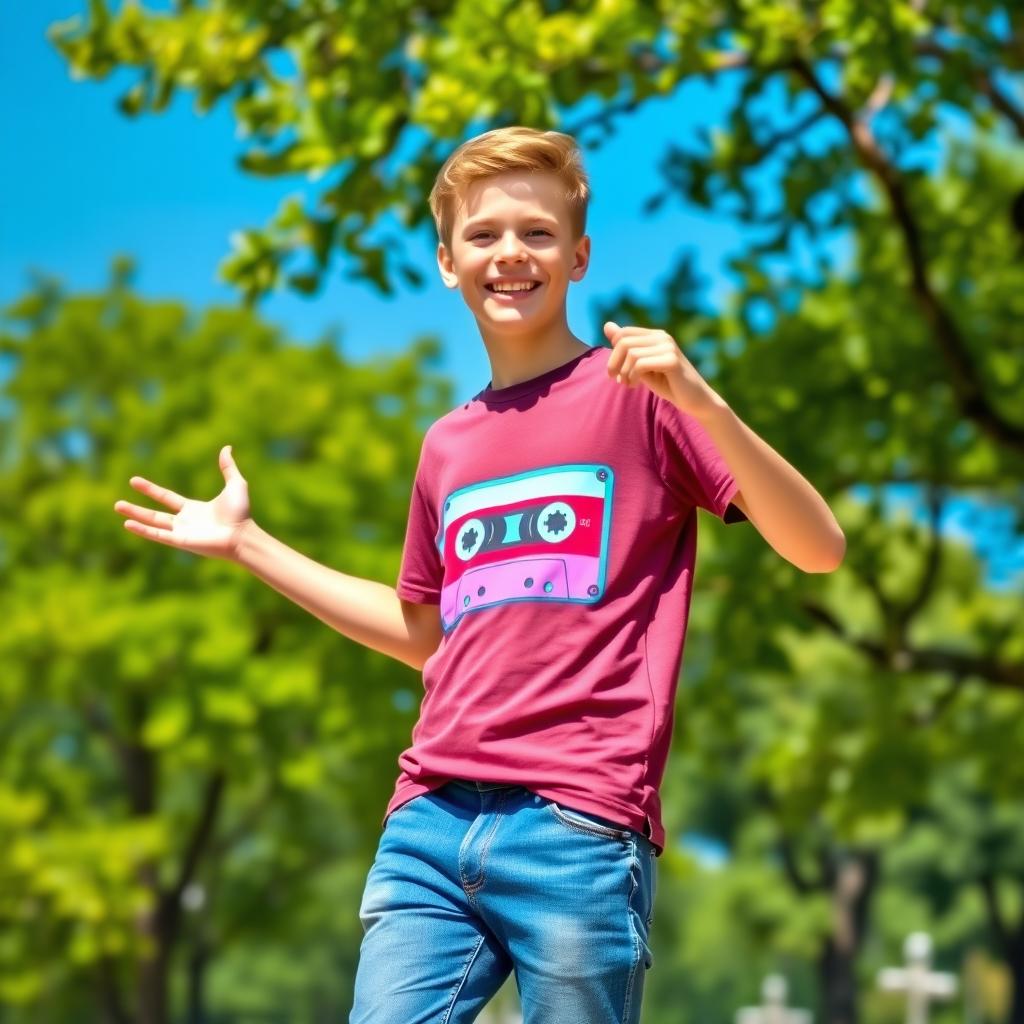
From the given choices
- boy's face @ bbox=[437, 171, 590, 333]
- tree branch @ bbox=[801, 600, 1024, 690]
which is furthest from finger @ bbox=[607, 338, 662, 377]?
tree branch @ bbox=[801, 600, 1024, 690]

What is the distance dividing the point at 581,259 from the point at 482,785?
865 mm

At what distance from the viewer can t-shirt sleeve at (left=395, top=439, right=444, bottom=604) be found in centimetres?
286

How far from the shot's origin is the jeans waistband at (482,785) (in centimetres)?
242

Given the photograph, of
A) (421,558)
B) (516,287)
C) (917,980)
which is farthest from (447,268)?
(917,980)

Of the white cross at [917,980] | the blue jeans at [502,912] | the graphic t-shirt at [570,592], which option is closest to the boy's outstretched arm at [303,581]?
the graphic t-shirt at [570,592]

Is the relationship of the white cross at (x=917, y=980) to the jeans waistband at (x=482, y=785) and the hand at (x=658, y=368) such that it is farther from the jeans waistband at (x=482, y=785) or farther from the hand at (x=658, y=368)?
the hand at (x=658, y=368)

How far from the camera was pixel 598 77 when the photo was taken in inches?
286

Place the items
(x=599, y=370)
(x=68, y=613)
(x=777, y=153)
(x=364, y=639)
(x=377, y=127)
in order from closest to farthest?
(x=599, y=370)
(x=364, y=639)
(x=377, y=127)
(x=777, y=153)
(x=68, y=613)

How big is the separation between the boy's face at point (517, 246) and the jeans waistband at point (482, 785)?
697 millimetres

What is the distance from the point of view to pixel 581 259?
9.04 ft

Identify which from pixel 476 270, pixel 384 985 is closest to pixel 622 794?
pixel 384 985

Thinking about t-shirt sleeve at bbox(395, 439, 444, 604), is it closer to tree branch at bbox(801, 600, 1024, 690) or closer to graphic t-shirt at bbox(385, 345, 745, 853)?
graphic t-shirt at bbox(385, 345, 745, 853)

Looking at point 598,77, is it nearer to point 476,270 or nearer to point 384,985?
point 476,270

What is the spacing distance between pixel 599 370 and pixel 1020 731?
11.3 m
